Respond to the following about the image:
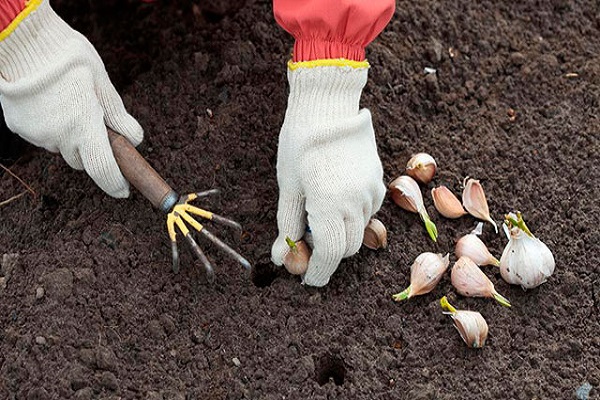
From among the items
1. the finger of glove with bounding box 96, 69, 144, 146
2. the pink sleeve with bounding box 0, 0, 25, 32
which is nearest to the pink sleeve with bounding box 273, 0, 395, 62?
the finger of glove with bounding box 96, 69, 144, 146

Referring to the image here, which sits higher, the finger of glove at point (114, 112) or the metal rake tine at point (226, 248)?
the finger of glove at point (114, 112)

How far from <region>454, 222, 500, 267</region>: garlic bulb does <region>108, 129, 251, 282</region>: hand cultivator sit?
1.42 ft

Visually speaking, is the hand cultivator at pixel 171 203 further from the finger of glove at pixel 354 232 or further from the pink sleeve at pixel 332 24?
the pink sleeve at pixel 332 24

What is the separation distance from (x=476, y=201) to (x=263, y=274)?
18.2 inches

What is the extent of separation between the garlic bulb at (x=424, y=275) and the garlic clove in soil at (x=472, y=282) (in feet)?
0.09

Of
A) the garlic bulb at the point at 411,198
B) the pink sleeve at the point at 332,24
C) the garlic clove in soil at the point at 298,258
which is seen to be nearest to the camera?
the pink sleeve at the point at 332,24

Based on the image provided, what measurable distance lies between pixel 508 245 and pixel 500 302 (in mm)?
112

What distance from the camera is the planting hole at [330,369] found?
5.08ft

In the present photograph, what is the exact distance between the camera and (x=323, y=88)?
153cm

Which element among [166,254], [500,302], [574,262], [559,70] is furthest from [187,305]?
[559,70]

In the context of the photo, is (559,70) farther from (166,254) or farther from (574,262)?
(166,254)

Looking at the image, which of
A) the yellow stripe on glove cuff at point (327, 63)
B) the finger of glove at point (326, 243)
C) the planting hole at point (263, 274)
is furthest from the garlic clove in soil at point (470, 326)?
the yellow stripe on glove cuff at point (327, 63)

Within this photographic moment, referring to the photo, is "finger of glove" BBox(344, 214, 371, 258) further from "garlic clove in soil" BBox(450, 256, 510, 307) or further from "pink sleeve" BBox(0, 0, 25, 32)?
"pink sleeve" BBox(0, 0, 25, 32)

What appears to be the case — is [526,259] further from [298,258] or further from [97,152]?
[97,152]
